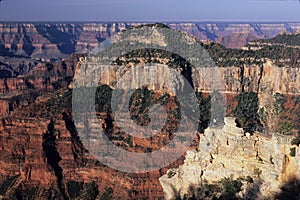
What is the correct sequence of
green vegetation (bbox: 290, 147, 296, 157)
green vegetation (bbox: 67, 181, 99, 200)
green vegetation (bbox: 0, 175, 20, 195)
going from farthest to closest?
green vegetation (bbox: 0, 175, 20, 195) → green vegetation (bbox: 67, 181, 99, 200) → green vegetation (bbox: 290, 147, 296, 157)

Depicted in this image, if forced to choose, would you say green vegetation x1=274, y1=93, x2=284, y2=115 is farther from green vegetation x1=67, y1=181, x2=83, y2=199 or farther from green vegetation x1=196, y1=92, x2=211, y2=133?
green vegetation x1=67, y1=181, x2=83, y2=199

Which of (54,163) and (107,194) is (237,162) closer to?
(107,194)

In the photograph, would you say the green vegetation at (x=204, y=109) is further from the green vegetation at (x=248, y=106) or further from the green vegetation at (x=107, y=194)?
the green vegetation at (x=107, y=194)

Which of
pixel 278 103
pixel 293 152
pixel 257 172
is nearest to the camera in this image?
pixel 293 152

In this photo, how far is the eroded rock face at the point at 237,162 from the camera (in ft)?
82.8

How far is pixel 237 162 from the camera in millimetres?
27719

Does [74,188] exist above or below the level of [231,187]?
below

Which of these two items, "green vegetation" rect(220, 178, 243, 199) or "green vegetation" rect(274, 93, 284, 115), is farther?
"green vegetation" rect(274, 93, 284, 115)

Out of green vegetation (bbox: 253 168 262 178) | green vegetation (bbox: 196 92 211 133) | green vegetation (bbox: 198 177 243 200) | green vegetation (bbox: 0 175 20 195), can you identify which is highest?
green vegetation (bbox: 253 168 262 178)

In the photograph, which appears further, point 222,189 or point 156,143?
point 156,143

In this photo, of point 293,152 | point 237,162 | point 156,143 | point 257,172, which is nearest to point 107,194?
point 156,143

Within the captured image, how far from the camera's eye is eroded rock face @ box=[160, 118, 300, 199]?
25.2 meters

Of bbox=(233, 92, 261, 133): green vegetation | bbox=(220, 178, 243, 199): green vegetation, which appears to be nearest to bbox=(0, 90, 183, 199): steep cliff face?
bbox=(233, 92, 261, 133): green vegetation

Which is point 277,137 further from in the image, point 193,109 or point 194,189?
point 193,109
